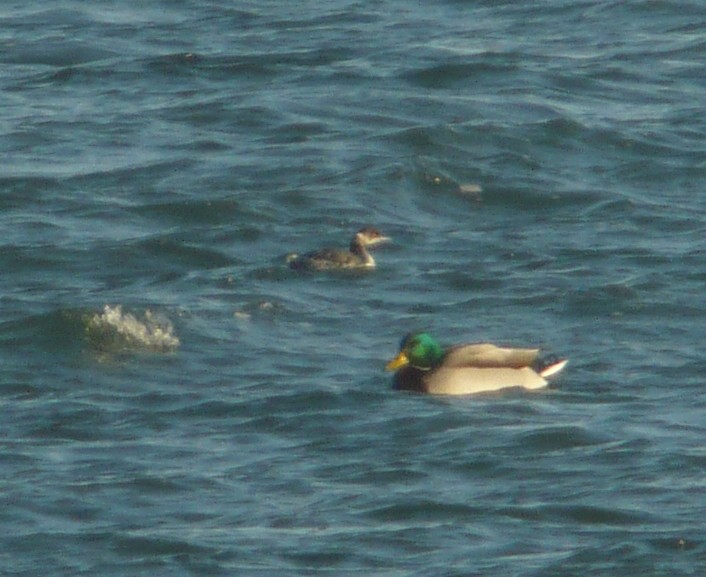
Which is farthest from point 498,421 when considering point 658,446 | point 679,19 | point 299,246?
point 679,19

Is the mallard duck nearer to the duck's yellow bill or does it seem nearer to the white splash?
the duck's yellow bill

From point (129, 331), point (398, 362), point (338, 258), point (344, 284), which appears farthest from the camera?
point (338, 258)

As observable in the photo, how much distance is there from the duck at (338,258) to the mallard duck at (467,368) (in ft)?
8.34

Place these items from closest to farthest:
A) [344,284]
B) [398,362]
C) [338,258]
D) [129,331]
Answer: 1. [398,362]
2. [129,331]
3. [344,284]
4. [338,258]

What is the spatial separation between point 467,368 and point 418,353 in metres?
0.36

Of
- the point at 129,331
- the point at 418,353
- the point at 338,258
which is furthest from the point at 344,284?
the point at 418,353

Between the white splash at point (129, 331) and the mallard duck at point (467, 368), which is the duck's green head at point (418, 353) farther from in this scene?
the white splash at point (129, 331)

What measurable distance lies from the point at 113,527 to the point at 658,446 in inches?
139

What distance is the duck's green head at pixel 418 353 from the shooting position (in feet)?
54.1

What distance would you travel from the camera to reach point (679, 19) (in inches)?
1161

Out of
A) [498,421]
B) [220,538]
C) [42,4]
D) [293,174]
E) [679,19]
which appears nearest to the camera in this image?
[220,538]

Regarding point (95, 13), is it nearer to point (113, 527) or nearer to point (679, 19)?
point (679, 19)

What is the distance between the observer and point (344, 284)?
19.1 m

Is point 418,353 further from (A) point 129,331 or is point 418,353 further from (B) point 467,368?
(A) point 129,331
